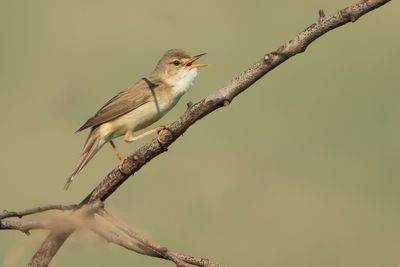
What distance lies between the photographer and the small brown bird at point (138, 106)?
459 centimetres

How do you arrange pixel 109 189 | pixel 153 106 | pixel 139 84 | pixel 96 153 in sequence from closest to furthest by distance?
pixel 109 189 < pixel 96 153 < pixel 153 106 < pixel 139 84

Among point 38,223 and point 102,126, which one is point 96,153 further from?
point 38,223

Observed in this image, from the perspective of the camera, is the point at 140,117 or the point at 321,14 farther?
the point at 140,117

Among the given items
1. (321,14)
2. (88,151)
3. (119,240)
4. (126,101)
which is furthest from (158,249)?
(126,101)

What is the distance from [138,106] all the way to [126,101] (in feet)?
0.35

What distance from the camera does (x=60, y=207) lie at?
1.85 meters

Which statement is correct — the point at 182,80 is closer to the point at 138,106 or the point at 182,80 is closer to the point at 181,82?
the point at 181,82

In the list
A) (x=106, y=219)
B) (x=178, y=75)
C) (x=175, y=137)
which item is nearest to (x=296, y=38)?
(x=175, y=137)

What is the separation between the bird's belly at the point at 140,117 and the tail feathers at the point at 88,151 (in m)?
0.24

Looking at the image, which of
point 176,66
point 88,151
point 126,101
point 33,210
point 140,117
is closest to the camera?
point 33,210

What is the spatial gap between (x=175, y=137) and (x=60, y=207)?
0.45m

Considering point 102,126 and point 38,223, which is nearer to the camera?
point 38,223

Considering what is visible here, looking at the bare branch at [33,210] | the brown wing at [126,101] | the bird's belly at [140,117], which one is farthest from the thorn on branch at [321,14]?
the bird's belly at [140,117]

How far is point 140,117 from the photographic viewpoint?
4797 millimetres
